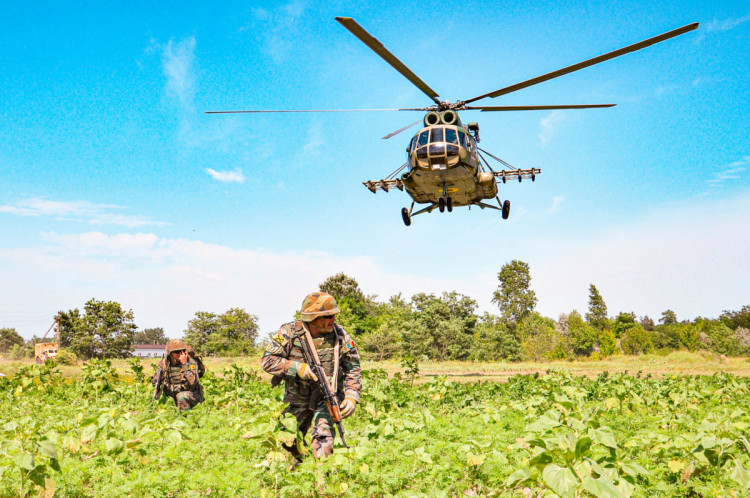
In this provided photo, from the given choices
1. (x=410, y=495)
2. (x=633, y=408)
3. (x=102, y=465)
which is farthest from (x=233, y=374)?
(x=410, y=495)

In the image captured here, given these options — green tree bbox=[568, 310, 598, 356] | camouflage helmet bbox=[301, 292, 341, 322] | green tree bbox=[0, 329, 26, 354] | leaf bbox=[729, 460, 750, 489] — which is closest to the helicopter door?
camouflage helmet bbox=[301, 292, 341, 322]

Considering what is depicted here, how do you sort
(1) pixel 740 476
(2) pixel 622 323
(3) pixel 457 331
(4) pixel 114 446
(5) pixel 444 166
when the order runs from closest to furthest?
(1) pixel 740 476
(4) pixel 114 446
(5) pixel 444 166
(3) pixel 457 331
(2) pixel 622 323

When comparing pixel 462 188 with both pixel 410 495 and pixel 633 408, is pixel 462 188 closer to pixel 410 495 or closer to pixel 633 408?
pixel 633 408

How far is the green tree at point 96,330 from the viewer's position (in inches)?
2191

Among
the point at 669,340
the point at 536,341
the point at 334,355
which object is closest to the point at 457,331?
the point at 536,341

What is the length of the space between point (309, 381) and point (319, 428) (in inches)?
21.2

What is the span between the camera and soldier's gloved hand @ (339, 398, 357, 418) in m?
5.59

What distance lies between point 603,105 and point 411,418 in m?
10.4

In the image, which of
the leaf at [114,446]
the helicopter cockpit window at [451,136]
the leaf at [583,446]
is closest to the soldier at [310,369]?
the leaf at [114,446]

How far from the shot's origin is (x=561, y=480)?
2650mm

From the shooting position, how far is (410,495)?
3.87 meters

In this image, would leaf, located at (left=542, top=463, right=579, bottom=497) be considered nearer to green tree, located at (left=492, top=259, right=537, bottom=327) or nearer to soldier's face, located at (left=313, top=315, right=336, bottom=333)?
soldier's face, located at (left=313, top=315, right=336, bottom=333)

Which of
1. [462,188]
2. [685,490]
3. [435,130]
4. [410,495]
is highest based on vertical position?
[435,130]

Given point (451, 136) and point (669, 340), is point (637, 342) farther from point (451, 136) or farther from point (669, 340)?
point (451, 136)
